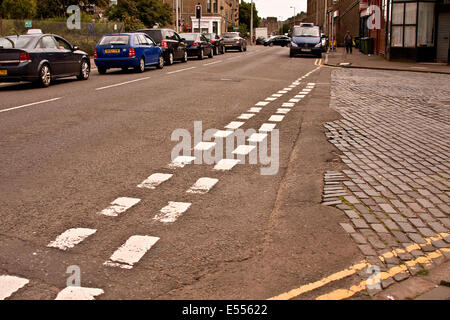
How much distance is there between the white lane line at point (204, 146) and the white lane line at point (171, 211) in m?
2.51

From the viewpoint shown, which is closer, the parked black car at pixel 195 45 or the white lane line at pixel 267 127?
the white lane line at pixel 267 127

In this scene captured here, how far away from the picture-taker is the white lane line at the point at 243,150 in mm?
7715

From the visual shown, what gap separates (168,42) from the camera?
27375 millimetres

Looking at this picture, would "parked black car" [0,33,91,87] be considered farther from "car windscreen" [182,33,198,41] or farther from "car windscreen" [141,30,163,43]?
"car windscreen" [182,33,198,41]

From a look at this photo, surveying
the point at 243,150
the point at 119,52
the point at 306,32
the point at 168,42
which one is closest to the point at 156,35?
the point at 168,42

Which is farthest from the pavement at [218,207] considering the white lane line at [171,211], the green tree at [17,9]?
the green tree at [17,9]

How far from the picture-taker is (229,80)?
1889 cm

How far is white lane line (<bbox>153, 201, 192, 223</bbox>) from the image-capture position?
5.02 metres

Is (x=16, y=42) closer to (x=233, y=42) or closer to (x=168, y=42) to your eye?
(x=168, y=42)

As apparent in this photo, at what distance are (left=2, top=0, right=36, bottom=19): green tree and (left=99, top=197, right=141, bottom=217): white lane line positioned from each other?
1631 inches

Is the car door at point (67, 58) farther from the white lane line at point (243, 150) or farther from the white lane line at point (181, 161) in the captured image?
the white lane line at point (181, 161)

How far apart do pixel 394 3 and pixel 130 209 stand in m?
30.8
